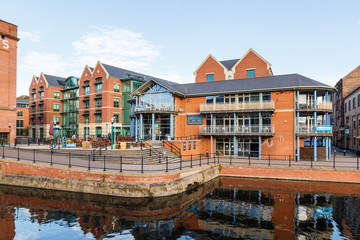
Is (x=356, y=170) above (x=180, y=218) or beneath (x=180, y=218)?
above

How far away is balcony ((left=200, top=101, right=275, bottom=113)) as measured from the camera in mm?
25000

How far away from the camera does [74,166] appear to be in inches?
639

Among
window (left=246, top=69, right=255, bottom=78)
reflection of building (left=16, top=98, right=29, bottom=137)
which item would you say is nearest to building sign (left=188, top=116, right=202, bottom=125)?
window (left=246, top=69, right=255, bottom=78)

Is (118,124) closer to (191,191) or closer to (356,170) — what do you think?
(191,191)

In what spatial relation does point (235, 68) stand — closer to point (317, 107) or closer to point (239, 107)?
point (239, 107)

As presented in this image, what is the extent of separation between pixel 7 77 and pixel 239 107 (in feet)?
102

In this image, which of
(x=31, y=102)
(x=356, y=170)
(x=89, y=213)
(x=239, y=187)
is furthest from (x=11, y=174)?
(x=31, y=102)

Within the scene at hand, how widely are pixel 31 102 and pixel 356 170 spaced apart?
68433 mm

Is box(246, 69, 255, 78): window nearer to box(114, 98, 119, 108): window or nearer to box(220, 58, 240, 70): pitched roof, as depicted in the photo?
box(220, 58, 240, 70): pitched roof

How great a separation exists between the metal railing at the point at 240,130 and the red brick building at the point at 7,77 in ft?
83.5

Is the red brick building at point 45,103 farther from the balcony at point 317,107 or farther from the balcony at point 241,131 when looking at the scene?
the balcony at point 317,107

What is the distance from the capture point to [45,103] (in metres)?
55.3

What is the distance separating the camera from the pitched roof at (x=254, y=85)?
25.0 m

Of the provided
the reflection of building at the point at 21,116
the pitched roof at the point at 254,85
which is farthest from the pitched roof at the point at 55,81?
the pitched roof at the point at 254,85
